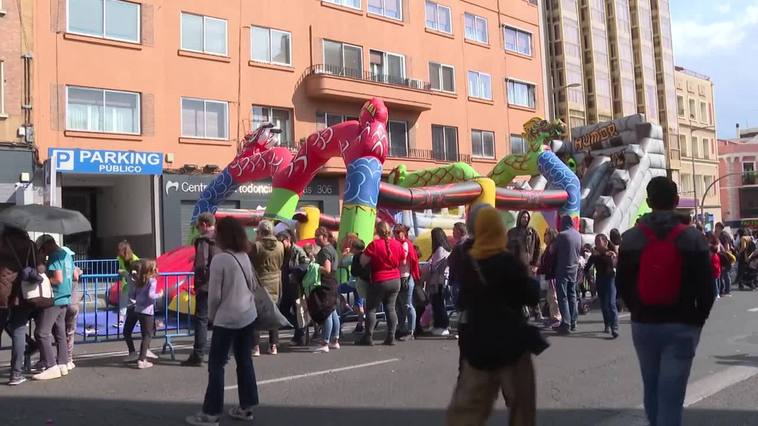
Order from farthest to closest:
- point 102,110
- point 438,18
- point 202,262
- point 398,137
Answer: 1. point 438,18
2. point 398,137
3. point 102,110
4. point 202,262

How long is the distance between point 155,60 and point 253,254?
17.5 m

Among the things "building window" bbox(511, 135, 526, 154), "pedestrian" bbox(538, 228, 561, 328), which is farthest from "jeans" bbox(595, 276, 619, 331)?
"building window" bbox(511, 135, 526, 154)

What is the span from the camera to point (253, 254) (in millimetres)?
8828

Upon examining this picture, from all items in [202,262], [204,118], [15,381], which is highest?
[204,118]

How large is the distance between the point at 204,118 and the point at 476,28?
1557 centimetres

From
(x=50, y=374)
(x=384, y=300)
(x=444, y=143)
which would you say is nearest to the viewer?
(x=50, y=374)

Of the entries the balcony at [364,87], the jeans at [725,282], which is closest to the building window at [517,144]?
→ the balcony at [364,87]

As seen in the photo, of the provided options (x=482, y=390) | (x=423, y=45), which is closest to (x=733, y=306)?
(x=482, y=390)

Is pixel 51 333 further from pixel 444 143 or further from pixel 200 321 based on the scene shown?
pixel 444 143

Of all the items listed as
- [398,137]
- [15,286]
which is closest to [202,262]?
[15,286]

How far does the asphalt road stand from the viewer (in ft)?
20.5

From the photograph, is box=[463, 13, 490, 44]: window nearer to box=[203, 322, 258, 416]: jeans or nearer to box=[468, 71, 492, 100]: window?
box=[468, 71, 492, 100]: window

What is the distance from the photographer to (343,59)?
29266 millimetres

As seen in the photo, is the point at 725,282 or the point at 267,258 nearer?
the point at 267,258
